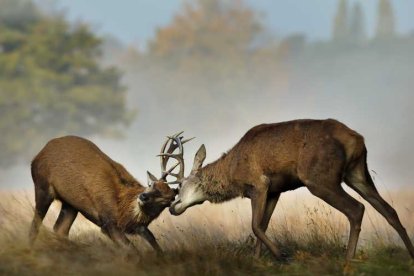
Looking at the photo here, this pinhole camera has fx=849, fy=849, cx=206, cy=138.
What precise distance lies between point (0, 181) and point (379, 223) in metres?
22.4

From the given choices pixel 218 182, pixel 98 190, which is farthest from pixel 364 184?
pixel 98 190

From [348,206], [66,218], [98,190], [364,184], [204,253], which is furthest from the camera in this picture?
[66,218]

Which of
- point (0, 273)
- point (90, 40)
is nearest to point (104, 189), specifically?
point (0, 273)

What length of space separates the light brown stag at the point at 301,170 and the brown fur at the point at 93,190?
1147 millimetres

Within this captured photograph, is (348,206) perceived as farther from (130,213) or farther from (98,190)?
(98,190)

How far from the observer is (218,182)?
40.6 ft

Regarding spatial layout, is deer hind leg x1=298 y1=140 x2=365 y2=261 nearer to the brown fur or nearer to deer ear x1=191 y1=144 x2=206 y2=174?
deer ear x1=191 y1=144 x2=206 y2=174

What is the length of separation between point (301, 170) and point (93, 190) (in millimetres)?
3071

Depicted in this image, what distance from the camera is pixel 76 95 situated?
1378 inches

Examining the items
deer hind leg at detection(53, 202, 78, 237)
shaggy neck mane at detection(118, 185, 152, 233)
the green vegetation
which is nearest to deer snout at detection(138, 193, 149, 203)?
shaggy neck mane at detection(118, 185, 152, 233)

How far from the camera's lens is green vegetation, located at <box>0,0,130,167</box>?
3412 cm

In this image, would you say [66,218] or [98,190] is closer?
[98,190]

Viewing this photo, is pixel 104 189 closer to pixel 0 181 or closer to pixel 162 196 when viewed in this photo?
pixel 162 196

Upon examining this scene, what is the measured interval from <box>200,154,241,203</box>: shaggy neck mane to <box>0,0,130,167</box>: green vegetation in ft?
72.8
